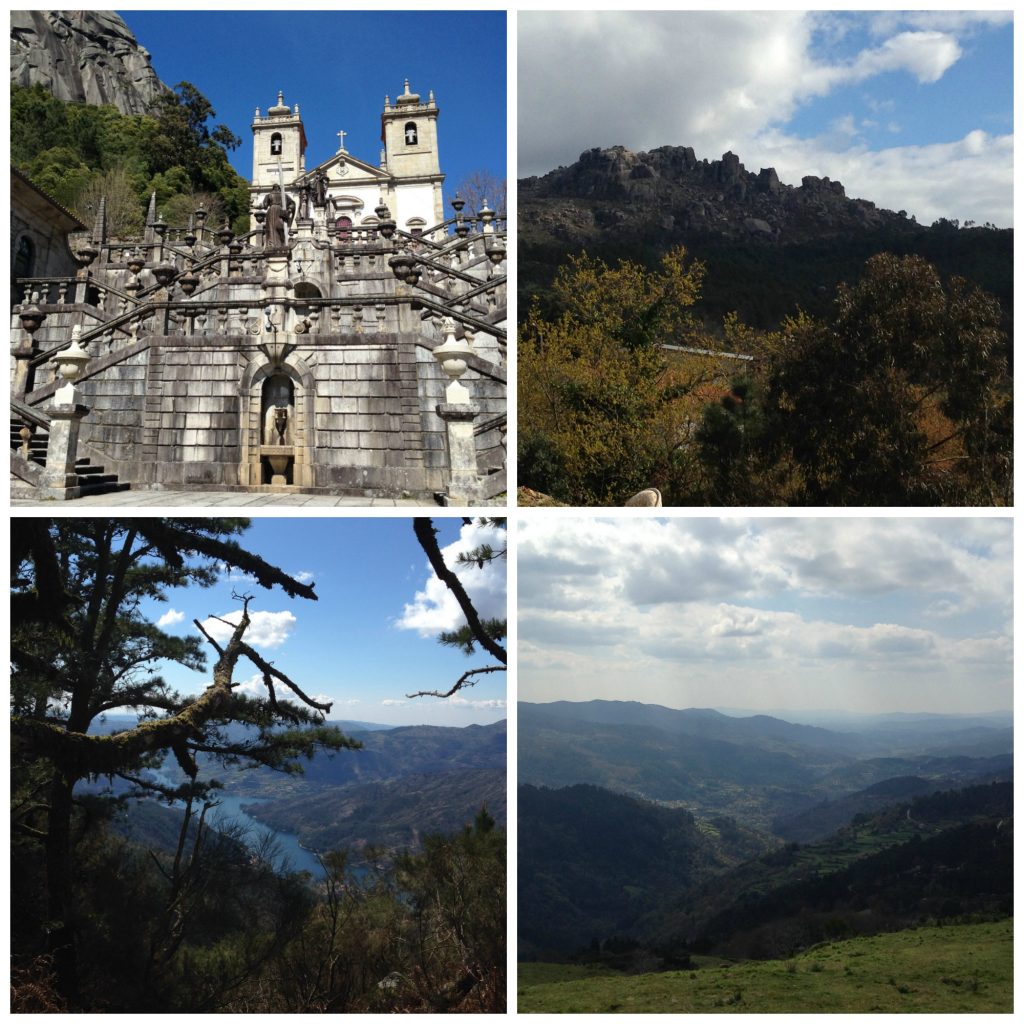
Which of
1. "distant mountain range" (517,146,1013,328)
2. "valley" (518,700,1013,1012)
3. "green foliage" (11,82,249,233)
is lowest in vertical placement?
"valley" (518,700,1013,1012)

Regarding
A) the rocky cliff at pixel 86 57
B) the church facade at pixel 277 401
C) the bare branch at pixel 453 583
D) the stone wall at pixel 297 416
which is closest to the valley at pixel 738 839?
Answer: the bare branch at pixel 453 583

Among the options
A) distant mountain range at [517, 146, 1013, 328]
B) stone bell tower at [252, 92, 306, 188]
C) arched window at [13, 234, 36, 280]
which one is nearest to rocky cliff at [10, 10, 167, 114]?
stone bell tower at [252, 92, 306, 188]

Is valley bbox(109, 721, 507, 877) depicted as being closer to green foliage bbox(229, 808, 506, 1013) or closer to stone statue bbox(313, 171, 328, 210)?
green foliage bbox(229, 808, 506, 1013)

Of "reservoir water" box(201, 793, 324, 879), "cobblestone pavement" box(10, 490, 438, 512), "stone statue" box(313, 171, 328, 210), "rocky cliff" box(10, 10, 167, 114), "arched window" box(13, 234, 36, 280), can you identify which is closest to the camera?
"reservoir water" box(201, 793, 324, 879)

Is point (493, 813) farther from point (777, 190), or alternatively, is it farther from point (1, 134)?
point (777, 190)

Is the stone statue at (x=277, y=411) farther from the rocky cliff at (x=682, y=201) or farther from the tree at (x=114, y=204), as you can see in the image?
the tree at (x=114, y=204)

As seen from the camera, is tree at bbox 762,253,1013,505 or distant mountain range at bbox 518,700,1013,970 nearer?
distant mountain range at bbox 518,700,1013,970

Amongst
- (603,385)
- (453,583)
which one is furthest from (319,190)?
(453,583)
